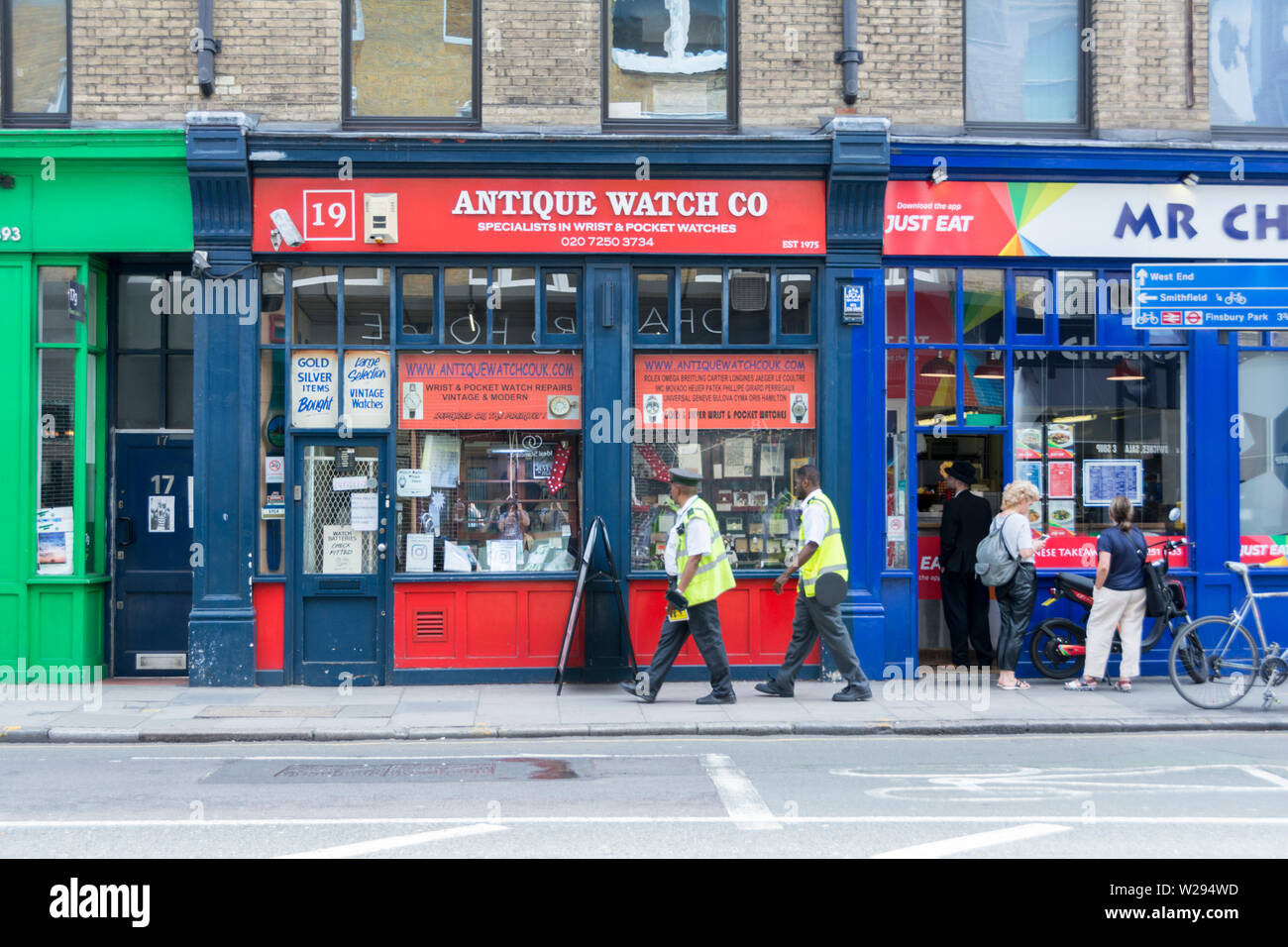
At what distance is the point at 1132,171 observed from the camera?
39.7 ft

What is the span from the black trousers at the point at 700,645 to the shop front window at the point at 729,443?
1557 millimetres

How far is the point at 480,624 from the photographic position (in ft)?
38.5

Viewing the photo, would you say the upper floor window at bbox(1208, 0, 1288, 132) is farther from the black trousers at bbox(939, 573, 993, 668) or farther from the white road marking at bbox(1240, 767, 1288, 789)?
the white road marking at bbox(1240, 767, 1288, 789)

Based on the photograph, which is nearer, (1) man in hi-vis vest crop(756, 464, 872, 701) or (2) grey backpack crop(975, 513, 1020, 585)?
(1) man in hi-vis vest crop(756, 464, 872, 701)

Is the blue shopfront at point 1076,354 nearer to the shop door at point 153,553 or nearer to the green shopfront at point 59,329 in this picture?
the shop door at point 153,553

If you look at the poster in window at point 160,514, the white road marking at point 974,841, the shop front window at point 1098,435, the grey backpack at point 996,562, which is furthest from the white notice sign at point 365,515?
the white road marking at point 974,841

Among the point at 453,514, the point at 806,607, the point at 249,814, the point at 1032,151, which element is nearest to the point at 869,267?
the point at 1032,151

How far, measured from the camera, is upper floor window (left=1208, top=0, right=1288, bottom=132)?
1268 centimetres

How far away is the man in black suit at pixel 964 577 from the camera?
12.0m

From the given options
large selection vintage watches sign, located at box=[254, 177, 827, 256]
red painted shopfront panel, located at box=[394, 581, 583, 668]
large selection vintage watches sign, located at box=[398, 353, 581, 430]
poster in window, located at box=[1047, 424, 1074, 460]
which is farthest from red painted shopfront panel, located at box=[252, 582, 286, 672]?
poster in window, located at box=[1047, 424, 1074, 460]

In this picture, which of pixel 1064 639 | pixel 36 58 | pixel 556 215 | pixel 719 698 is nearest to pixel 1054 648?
pixel 1064 639

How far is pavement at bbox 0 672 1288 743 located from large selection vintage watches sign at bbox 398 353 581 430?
8.64ft

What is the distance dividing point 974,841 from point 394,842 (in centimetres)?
294

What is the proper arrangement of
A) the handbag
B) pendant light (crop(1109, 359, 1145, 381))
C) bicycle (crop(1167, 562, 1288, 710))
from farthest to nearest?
pendant light (crop(1109, 359, 1145, 381)), the handbag, bicycle (crop(1167, 562, 1288, 710))
